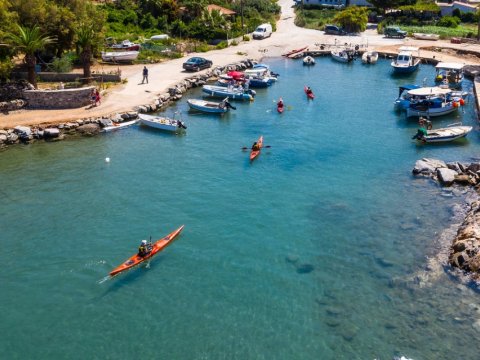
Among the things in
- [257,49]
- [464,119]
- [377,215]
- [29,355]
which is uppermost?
[257,49]

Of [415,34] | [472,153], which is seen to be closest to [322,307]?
[472,153]

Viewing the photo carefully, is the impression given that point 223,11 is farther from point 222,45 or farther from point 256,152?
point 256,152

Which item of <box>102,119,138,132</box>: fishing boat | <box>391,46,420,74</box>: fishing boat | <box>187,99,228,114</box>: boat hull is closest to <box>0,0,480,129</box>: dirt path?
<box>102,119,138,132</box>: fishing boat

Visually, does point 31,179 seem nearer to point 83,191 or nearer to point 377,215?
point 83,191

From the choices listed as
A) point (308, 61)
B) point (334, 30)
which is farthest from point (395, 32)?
point (308, 61)

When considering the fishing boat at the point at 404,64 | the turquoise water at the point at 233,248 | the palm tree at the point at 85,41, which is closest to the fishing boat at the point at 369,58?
the fishing boat at the point at 404,64

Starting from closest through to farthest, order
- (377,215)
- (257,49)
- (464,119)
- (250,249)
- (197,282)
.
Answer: (197,282) → (250,249) → (377,215) → (464,119) → (257,49)
